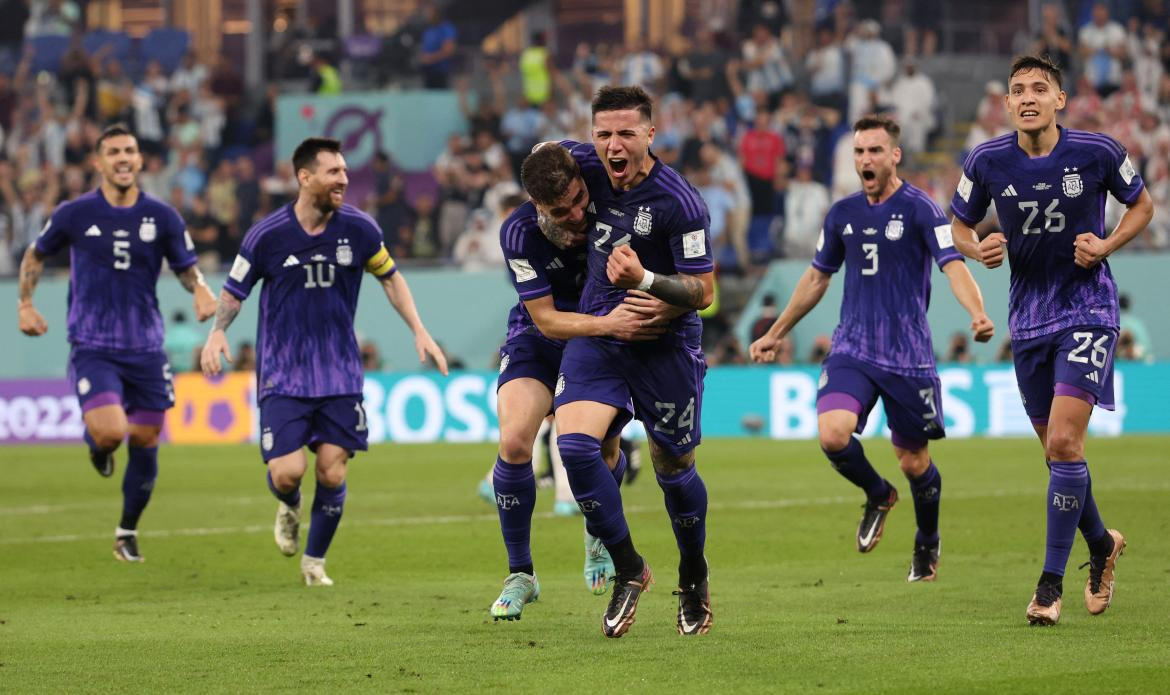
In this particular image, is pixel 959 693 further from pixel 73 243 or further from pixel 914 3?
pixel 914 3

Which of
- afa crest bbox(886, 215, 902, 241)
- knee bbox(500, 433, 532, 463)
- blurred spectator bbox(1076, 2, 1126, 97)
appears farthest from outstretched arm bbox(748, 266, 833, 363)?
blurred spectator bbox(1076, 2, 1126, 97)

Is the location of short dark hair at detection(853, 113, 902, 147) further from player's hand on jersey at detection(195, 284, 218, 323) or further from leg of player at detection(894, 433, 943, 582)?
player's hand on jersey at detection(195, 284, 218, 323)

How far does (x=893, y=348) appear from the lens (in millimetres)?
10852

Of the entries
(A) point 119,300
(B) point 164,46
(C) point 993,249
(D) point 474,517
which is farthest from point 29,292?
(B) point 164,46

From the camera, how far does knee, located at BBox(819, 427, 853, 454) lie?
10688 millimetres

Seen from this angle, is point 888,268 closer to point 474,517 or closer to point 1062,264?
point 1062,264

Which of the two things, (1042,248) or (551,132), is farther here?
(551,132)

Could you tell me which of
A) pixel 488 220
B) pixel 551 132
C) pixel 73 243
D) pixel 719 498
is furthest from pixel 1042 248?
pixel 551 132

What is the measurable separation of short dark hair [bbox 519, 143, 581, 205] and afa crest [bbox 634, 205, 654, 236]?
345mm

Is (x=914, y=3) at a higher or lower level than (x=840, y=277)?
higher

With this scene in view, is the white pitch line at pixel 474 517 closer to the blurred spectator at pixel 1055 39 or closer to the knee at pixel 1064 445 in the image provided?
the knee at pixel 1064 445

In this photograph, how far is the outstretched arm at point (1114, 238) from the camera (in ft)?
27.5

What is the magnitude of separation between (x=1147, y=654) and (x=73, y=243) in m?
8.11

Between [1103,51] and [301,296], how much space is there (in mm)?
19178
